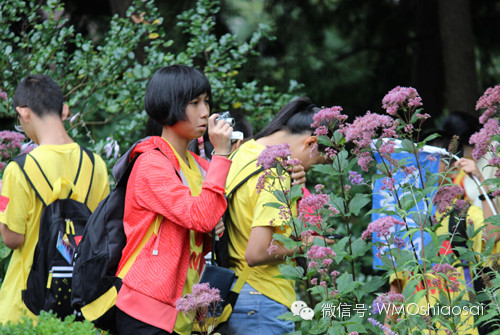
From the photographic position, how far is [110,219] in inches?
117

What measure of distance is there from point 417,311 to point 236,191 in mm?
1007

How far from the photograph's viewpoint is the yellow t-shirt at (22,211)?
3551 mm

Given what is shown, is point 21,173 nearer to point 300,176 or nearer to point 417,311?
point 300,176

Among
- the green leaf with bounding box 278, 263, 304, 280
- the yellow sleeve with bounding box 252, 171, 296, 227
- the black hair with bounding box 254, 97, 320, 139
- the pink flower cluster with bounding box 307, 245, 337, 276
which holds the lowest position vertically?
the green leaf with bounding box 278, 263, 304, 280

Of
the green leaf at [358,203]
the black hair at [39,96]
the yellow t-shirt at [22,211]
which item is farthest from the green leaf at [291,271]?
the black hair at [39,96]

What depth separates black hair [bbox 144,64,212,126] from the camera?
298 cm

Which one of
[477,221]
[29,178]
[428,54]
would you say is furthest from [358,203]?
[428,54]

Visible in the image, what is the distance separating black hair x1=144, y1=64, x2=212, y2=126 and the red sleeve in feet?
0.73

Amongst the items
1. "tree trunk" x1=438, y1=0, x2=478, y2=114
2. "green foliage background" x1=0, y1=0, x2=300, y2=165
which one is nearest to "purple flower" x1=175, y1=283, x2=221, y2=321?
"green foliage background" x1=0, y1=0, x2=300, y2=165

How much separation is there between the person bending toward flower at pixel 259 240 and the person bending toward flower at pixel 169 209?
21cm

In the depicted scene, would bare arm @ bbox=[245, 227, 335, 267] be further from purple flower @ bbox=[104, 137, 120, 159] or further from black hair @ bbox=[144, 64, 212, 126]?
purple flower @ bbox=[104, 137, 120, 159]

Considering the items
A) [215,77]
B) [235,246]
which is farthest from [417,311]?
[215,77]

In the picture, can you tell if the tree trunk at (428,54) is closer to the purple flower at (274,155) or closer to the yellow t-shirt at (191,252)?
the yellow t-shirt at (191,252)

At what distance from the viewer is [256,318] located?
3.09 m
